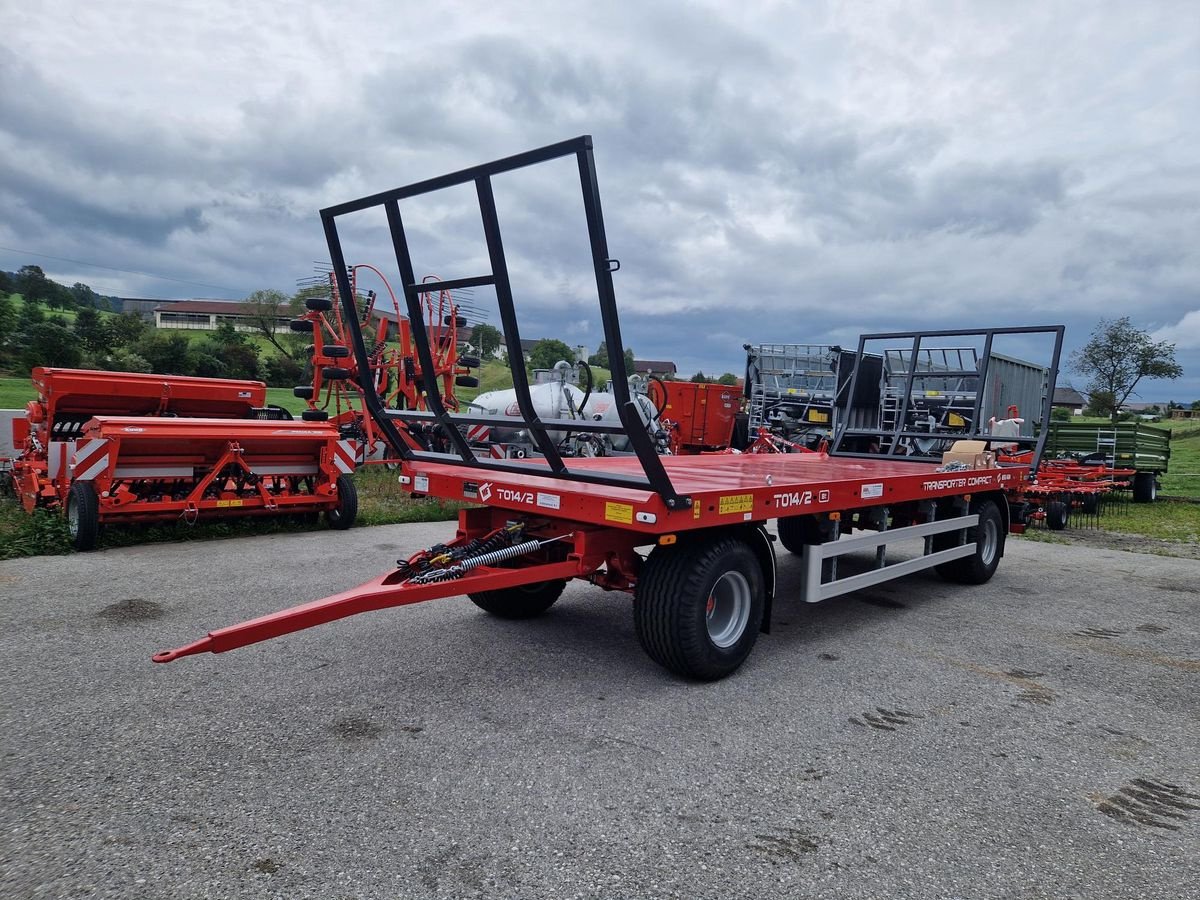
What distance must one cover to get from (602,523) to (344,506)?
5663mm

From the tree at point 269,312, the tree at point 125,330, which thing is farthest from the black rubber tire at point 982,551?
the tree at point 269,312

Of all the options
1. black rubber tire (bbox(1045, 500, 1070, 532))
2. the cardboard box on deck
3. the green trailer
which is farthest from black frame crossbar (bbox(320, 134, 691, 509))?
the green trailer

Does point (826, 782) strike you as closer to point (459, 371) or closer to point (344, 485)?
point (344, 485)

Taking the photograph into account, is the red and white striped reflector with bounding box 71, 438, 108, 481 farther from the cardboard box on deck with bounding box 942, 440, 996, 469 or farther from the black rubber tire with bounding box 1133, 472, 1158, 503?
the black rubber tire with bounding box 1133, 472, 1158, 503

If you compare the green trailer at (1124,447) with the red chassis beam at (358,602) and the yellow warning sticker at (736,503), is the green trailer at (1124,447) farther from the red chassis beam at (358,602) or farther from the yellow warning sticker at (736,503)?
the red chassis beam at (358,602)

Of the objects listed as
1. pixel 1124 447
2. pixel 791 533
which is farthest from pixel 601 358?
pixel 1124 447

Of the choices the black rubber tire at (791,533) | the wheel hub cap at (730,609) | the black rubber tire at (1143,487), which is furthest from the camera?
the black rubber tire at (1143,487)

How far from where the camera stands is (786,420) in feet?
57.6

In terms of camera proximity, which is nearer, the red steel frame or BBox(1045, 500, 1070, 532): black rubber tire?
the red steel frame

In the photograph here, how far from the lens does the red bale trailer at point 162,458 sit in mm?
7098

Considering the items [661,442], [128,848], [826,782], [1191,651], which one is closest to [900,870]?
[826,782]

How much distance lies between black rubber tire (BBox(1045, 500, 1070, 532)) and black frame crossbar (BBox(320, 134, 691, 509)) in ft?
30.6

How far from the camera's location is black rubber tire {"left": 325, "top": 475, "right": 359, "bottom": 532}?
8648 mm

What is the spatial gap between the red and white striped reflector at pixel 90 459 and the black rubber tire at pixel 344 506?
2.31m
